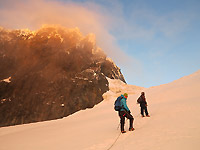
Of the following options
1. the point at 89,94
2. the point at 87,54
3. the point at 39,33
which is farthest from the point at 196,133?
the point at 39,33

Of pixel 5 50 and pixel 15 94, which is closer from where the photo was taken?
pixel 15 94

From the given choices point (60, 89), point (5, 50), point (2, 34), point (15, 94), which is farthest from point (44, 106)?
point (2, 34)

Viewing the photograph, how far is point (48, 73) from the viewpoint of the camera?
33.6 meters

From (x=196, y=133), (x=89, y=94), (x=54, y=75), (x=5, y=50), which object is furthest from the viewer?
(x=5, y=50)

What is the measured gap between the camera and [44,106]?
96.3 ft

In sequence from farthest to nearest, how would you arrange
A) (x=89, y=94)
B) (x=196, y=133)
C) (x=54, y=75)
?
(x=54, y=75), (x=89, y=94), (x=196, y=133)

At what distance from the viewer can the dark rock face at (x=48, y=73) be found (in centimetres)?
2870

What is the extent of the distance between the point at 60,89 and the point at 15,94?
375 inches

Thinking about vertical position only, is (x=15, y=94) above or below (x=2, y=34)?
below

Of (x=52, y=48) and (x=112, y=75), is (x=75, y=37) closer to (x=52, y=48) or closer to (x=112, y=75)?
(x=52, y=48)

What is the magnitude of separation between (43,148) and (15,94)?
2934cm

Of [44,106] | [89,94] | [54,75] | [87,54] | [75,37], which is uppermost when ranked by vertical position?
[75,37]

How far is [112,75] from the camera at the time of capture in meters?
39.5

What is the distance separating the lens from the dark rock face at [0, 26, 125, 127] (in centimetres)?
2870
